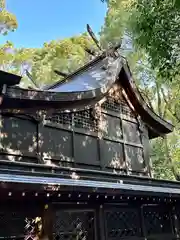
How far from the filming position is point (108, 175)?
24.0 feet

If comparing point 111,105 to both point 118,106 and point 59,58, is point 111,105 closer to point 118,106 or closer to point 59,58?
point 118,106

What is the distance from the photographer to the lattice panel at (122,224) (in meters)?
6.68

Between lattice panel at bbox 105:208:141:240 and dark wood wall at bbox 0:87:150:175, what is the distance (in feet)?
6.50

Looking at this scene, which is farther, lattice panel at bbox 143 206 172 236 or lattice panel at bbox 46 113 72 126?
lattice panel at bbox 46 113 72 126

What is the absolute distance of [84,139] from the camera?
901 centimetres

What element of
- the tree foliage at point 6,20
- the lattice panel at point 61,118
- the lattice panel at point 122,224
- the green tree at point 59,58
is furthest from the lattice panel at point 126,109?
the green tree at point 59,58

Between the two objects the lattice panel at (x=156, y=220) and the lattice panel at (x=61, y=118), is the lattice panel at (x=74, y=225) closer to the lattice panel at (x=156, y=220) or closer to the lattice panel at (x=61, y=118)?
the lattice panel at (x=156, y=220)

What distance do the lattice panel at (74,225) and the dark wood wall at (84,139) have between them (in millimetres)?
1836

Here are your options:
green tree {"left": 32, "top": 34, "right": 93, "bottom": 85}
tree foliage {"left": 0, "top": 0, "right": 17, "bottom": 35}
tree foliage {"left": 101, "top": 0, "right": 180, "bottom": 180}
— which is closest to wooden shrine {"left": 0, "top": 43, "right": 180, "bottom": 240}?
tree foliage {"left": 101, "top": 0, "right": 180, "bottom": 180}

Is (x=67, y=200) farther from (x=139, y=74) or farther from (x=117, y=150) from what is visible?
(x=139, y=74)

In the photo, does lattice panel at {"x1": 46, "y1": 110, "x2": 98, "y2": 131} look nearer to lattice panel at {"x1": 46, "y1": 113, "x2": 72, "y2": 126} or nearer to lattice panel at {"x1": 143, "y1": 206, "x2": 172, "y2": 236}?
lattice panel at {"x1": 46, "y1": 113, "x2": 72, "y2": 126}

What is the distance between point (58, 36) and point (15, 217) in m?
22.2

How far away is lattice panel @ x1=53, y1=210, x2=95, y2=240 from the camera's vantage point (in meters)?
5.82

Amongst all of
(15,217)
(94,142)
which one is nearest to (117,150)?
(94,142)
